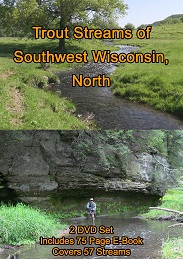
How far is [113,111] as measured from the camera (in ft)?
67.9

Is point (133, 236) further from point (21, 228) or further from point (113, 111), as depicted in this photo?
point (113, 111)

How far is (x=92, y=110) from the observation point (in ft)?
67.8

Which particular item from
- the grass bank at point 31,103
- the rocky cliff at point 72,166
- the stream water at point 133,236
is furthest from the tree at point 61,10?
the stream water at point 133,236

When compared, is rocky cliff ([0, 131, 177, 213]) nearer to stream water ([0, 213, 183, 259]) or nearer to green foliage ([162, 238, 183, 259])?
stream water ([0, 213, 183, 259])

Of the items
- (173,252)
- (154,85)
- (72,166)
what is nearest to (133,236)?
(173,252)

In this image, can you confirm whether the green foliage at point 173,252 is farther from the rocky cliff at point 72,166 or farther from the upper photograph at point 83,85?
the rocky cliff at point 72,166

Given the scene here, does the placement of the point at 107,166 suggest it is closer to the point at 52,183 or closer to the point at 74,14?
the point at 52,183

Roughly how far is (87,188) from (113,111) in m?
6.76

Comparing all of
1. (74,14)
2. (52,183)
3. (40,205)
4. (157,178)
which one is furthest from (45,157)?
(74,14)

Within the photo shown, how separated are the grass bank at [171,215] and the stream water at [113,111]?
19.5ft

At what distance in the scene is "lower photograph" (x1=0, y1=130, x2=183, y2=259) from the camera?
15.5m

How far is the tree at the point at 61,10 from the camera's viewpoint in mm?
36625

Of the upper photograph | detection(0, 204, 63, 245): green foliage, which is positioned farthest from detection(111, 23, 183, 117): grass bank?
detection(0, 204, 63, 245): green foliage

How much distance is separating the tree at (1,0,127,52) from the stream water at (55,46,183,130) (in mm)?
14357
